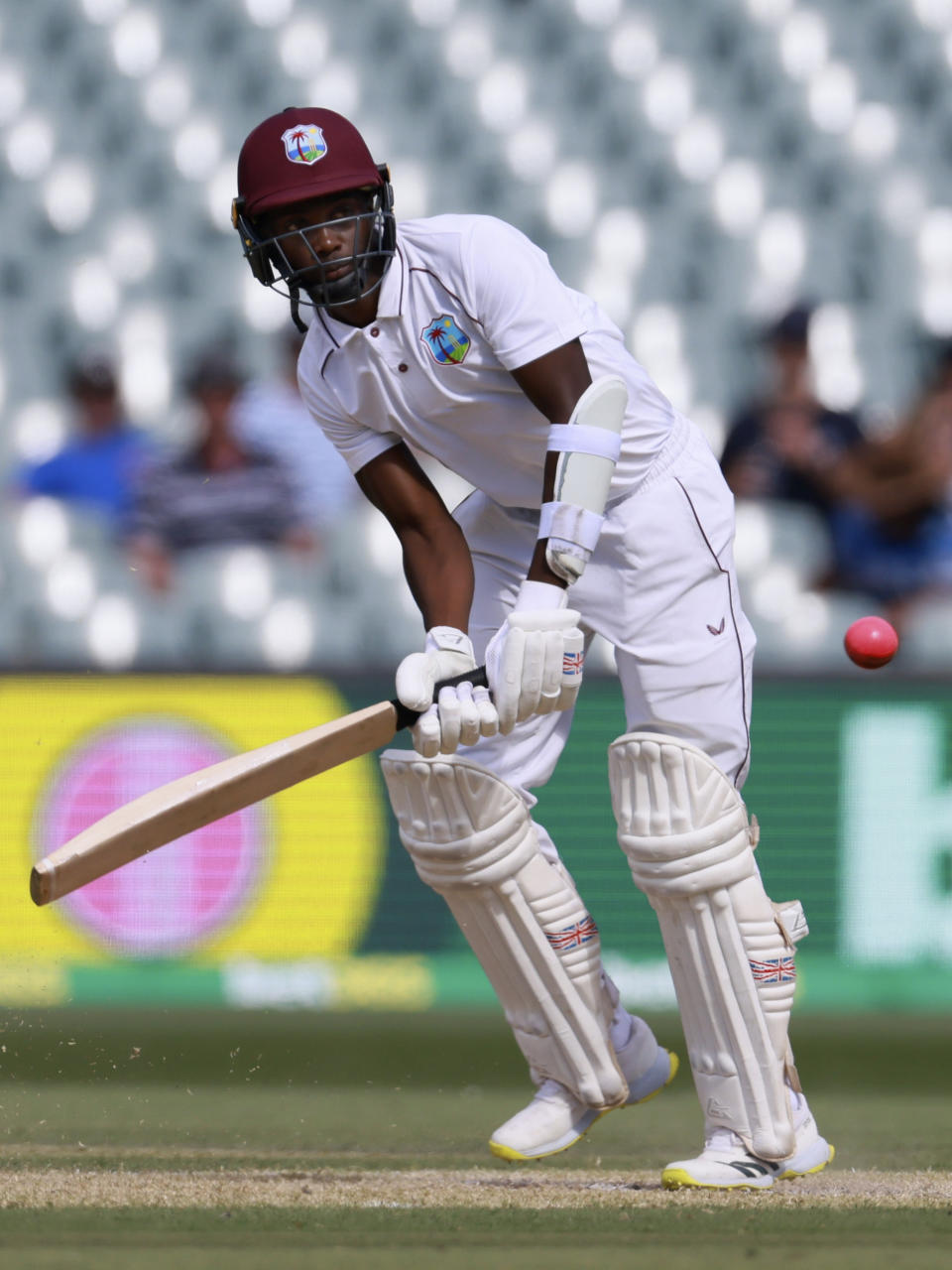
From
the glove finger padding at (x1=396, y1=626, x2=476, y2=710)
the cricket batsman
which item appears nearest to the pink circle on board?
the cricket batsman

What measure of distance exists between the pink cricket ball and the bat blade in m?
0.72

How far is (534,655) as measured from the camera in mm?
2324

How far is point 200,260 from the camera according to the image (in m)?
4.82

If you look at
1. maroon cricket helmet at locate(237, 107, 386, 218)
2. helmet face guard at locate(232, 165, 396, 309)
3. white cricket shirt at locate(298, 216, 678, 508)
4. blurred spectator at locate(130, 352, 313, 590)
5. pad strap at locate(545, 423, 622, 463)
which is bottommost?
blurred spectator at locate(130, 352, 313, 590)

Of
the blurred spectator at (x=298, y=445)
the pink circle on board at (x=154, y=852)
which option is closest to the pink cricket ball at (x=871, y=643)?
the pink circle on board at (x=154, y=852)

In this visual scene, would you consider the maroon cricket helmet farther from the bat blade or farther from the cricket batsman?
the bat blade

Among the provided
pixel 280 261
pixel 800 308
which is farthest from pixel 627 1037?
pixel 800 308

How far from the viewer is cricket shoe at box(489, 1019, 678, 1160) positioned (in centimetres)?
264

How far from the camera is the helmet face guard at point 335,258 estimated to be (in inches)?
93.6

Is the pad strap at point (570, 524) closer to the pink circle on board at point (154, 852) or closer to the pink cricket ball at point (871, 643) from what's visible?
the pink cricket ball at point (871, 643)

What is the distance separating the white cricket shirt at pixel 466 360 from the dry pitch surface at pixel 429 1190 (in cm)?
95

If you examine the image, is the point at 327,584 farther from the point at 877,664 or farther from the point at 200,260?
the point at 877,664

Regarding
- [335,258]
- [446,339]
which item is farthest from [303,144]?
[446,339]

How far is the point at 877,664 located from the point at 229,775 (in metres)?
0.99
